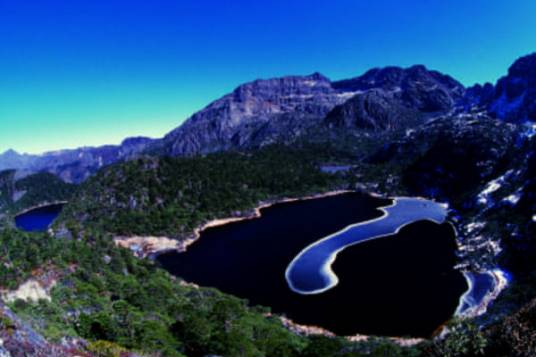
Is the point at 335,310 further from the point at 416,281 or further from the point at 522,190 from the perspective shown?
the point at 522,190

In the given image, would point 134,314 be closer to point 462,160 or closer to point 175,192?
point 175,192

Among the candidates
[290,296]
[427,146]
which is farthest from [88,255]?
[427,146]

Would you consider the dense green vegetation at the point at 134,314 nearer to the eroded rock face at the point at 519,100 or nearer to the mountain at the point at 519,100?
the mountain at the point at 519,100

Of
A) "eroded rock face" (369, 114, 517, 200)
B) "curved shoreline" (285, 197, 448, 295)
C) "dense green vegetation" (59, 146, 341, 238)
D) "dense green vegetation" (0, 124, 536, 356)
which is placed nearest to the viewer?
"dense green vegetation" (0, 124, 536, 356)

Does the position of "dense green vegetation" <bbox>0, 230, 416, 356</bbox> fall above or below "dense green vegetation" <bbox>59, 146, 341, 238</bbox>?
below

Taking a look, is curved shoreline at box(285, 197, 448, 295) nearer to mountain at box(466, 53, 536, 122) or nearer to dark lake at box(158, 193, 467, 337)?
dark lake at box(158, 193, 467, 337)

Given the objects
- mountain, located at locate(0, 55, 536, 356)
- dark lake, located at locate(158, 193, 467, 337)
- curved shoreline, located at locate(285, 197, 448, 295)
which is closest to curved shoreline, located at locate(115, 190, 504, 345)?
dark lake, located at locate(158, 193, 467, 337)
